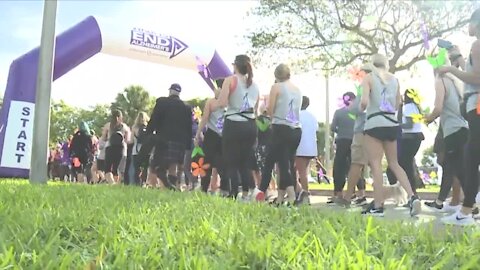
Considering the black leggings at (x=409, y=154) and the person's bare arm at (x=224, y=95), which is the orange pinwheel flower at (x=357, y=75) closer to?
the black leggings at (x=409, y=154)

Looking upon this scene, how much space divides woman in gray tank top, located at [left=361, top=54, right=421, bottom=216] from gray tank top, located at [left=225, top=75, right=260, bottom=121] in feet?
4.68

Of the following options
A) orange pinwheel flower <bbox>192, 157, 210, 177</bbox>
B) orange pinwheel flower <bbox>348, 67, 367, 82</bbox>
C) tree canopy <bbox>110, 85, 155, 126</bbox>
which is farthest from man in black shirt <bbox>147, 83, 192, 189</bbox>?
tree canopy <bbox>110, 85, 155, 126</bbox>

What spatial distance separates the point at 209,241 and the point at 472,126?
10.1 feet

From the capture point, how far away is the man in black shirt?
26.9 ft

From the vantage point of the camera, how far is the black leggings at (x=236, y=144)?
22.3 ft

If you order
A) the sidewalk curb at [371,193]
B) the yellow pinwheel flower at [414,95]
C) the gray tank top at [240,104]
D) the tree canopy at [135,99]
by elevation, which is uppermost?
the tree canopy at [135,99]

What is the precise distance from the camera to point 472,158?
194 inches

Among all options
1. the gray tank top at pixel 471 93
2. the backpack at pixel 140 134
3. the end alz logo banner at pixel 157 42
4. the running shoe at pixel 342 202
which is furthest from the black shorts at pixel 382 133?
the end alz logo banner at pixel 157 42

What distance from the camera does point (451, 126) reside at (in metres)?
5.95

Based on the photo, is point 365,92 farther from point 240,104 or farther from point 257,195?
point 257,195

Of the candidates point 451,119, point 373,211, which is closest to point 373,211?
point 373,211

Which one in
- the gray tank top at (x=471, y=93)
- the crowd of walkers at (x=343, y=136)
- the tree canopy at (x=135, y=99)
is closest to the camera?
the gray tank top at (x=471, y=93)

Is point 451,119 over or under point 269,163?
over

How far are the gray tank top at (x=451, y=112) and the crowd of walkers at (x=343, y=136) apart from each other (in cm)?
1
